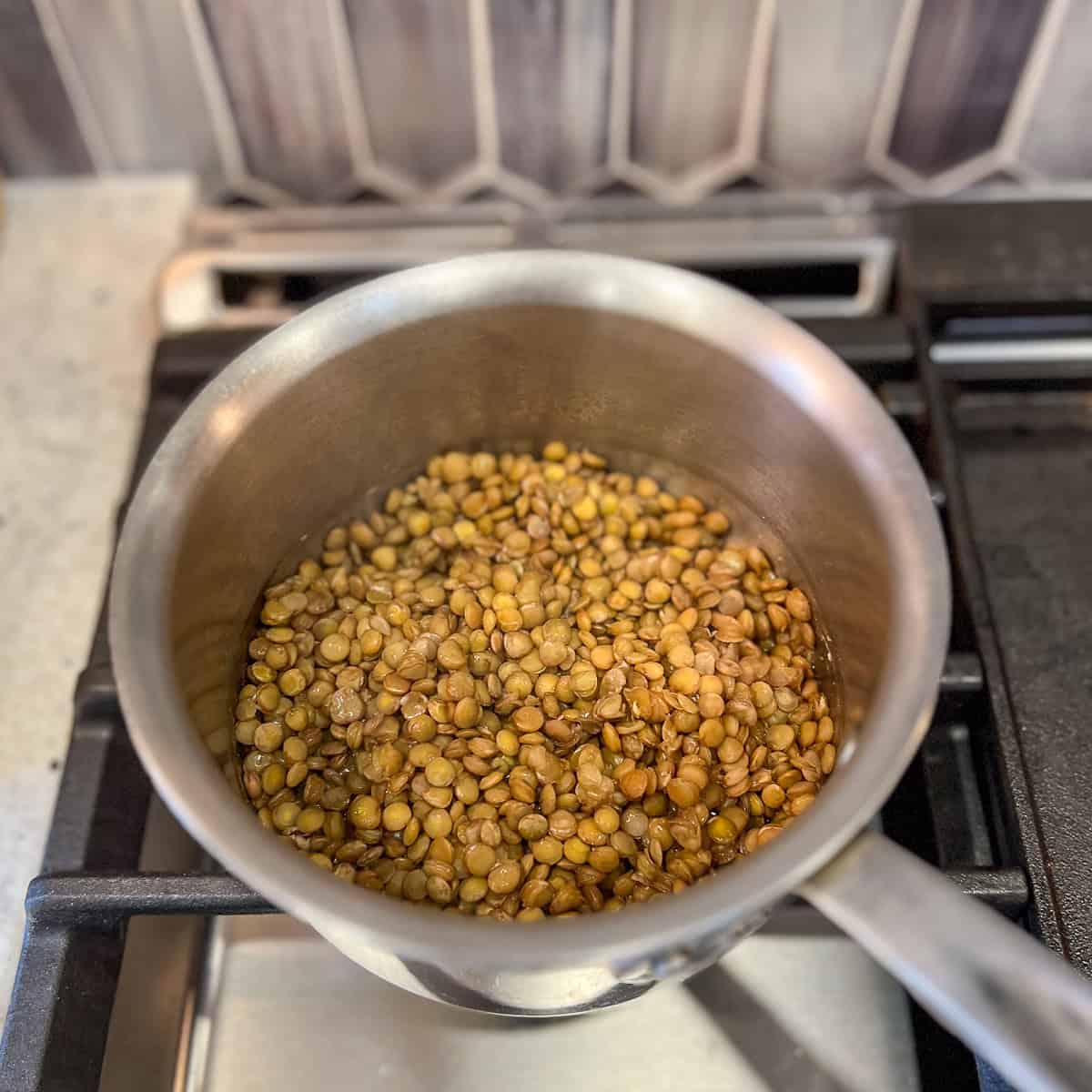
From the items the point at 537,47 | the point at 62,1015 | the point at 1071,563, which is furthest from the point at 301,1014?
the point at 537,47

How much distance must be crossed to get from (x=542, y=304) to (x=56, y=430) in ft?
1.55

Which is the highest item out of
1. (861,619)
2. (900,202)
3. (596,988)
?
(900,202)

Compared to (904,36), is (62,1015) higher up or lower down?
lower down

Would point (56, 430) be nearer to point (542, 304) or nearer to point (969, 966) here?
point (542, 304)

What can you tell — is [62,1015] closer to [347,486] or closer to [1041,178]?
[347,486]

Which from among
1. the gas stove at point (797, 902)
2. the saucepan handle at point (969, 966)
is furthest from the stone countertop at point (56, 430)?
the saucepan handle at point (969, 966)

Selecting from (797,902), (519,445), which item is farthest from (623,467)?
(797,902)

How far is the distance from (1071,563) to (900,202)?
0.38 meters

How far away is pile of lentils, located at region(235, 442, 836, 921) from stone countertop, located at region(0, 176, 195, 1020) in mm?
203

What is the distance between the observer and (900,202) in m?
0.95

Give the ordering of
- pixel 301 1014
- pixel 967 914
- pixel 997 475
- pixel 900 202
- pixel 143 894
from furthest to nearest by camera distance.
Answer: pixel 900 202
pixel 997 475
pixel 301 1014
pixel 143 894
pixel 967 914

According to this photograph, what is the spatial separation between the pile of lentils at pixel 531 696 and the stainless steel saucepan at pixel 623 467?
0.03 metres

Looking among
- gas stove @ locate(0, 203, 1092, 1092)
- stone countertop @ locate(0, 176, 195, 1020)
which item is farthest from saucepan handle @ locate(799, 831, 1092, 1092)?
stone countertop @ locate(0, 176, 195, 1020)

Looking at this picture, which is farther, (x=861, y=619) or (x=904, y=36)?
(x=904, y=36)
